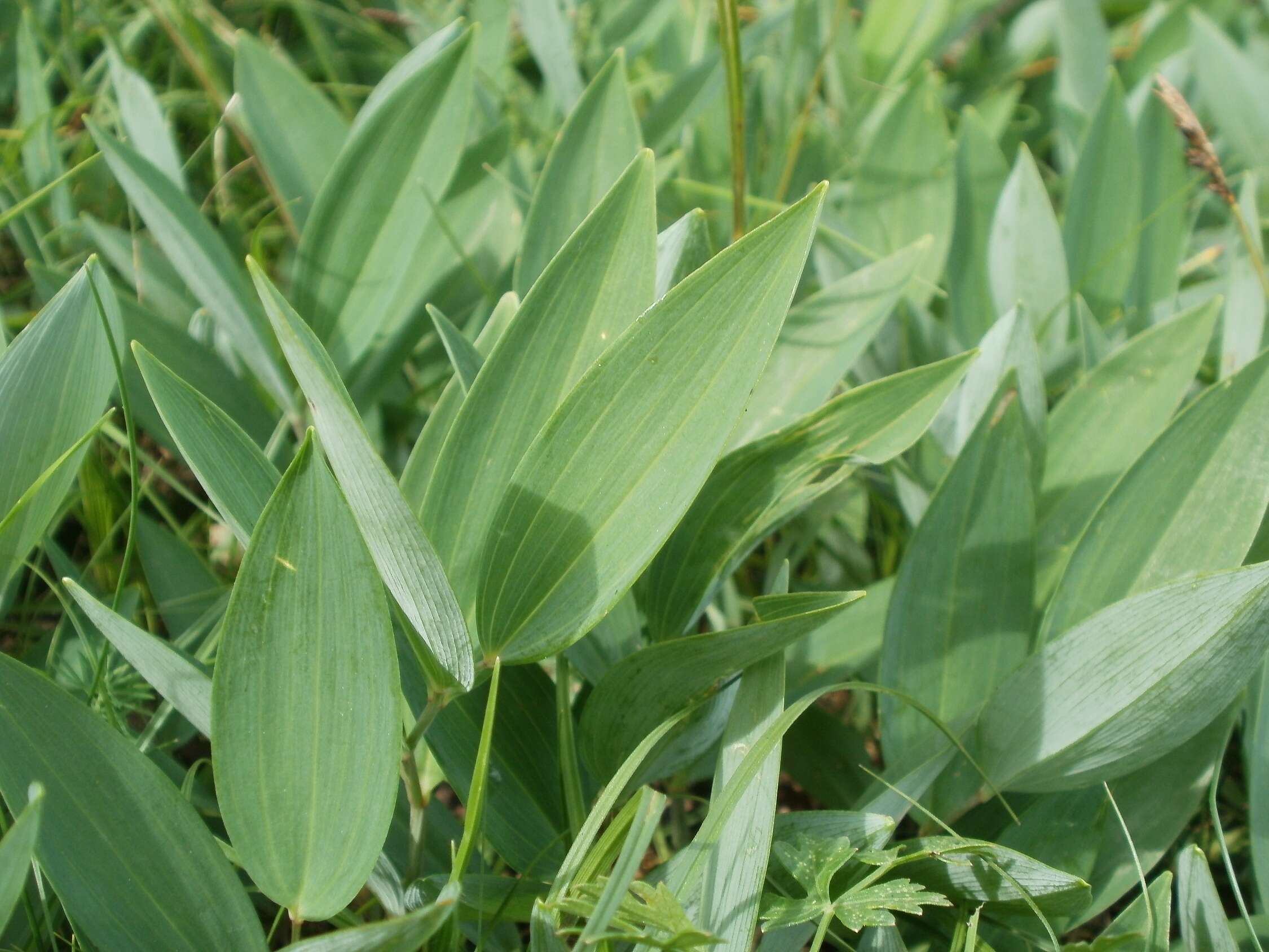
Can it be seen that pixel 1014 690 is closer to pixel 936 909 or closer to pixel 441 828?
pixel 936 909

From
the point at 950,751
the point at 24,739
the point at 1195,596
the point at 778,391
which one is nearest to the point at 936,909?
the point at 950,751

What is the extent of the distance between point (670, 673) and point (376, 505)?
191 millimetres

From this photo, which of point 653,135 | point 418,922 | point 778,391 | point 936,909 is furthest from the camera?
point 653,135

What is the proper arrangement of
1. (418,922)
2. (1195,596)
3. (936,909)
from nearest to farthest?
(418,922)
(1195,596)
(936,909)

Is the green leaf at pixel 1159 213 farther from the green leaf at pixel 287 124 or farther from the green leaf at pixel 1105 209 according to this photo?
the green leaf at pixel 287 124

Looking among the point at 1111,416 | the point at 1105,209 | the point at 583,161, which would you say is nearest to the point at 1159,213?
the point at 1105,209

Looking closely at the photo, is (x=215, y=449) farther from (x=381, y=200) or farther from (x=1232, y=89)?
(x=1232, y=89)

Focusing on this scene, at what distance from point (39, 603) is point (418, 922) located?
0.56m

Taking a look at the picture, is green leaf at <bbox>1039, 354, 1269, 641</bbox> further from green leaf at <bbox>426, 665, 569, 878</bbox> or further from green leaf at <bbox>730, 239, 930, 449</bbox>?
green leaf at <bbox>426, 665, 569, 878</bbox>

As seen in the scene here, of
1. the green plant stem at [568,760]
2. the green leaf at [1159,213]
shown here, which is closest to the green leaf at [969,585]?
the green plant stem at [568,760]

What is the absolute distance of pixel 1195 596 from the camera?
22.2 inches

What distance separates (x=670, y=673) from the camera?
0.59 m

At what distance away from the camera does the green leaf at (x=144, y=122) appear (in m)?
0.96

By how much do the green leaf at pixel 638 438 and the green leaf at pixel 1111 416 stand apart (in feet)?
1.28
